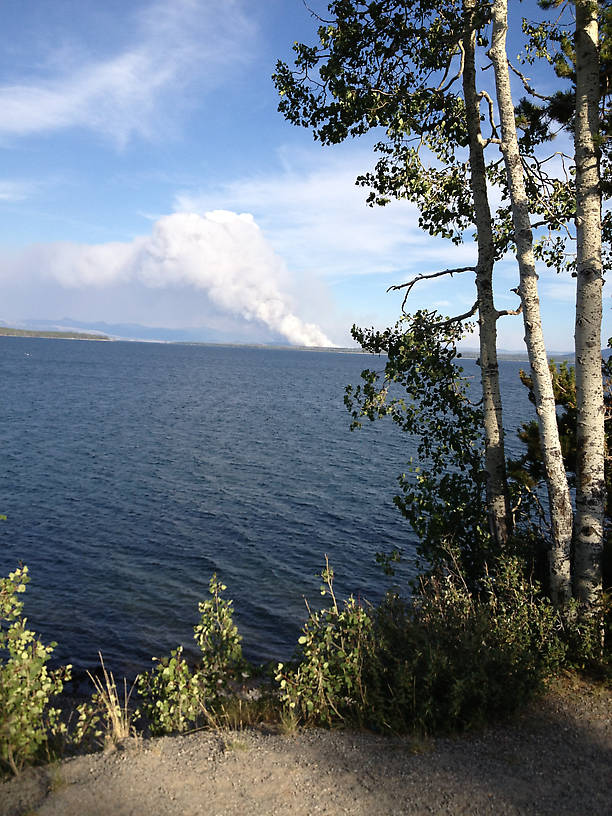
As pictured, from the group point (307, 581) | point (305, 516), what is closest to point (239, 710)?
point (307, 581)

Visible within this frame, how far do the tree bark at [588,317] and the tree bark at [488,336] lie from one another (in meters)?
1.79

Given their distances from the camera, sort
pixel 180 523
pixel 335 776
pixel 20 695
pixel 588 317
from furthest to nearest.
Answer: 1. pixel 180 523
2. pixel 588 317
3. pixel 20 695
4. pixel 335 776

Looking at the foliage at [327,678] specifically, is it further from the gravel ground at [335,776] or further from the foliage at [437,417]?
the foliage at [437,417]

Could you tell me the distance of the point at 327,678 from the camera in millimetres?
8148

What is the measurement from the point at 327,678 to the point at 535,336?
21.5 feet

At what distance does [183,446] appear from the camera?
156ft

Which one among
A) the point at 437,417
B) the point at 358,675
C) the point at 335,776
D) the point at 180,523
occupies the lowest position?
the point at 180,523

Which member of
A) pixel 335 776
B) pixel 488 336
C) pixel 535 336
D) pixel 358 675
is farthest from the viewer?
pixel 488 336

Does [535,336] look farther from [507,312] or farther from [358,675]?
[358,675]

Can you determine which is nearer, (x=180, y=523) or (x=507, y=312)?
(x=507, y=312)

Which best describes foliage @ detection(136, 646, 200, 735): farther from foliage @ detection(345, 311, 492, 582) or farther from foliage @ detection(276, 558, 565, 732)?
foliage @ detection(345, 311, 492, 582)

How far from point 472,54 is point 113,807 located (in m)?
13.5

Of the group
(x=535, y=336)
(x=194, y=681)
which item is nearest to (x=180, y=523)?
(x=194, y=681)

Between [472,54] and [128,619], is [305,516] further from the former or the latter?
[472,54]
